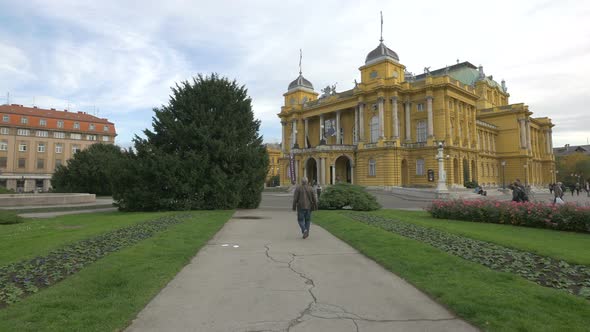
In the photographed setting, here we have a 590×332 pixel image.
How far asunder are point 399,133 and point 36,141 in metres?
74.3

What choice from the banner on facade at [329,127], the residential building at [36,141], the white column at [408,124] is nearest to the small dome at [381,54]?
the white column at [408,124]

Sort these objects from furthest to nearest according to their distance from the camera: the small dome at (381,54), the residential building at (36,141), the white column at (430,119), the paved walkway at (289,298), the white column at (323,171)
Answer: the residential building at (36,141)
the small dome at (381,54)
the white column at (323,171)
the white column at (430,119)
the paved walkway at (289,298)

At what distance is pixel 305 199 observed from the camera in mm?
10742

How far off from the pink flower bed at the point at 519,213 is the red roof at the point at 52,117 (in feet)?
282

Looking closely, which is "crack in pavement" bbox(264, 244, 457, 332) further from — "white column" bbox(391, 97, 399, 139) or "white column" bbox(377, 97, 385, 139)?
"white column" bbox(391, 97, 399, 139)

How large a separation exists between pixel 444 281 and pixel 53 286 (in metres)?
6.01

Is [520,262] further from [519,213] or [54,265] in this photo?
[54,265]

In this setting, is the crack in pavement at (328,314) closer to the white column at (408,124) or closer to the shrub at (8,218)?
the shrub at (8,218)

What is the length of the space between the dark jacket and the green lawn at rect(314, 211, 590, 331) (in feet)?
9.19

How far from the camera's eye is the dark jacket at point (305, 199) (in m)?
10.7

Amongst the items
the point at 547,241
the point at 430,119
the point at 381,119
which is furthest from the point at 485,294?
the point at 430,119

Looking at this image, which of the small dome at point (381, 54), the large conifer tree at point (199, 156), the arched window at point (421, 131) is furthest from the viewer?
the small dome at point (381, 54)

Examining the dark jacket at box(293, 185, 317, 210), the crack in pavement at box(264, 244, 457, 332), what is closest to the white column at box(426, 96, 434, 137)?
the dark jacket at box(293, 185, 317, 210)

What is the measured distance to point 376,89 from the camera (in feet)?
176
